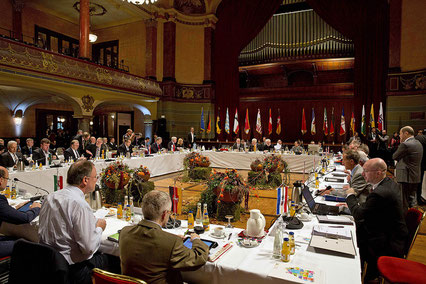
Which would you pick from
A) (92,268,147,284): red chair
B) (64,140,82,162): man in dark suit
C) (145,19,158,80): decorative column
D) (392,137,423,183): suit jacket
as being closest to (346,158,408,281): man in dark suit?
(92,268,147,284): red chair

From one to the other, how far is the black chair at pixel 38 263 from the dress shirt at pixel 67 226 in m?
0.20

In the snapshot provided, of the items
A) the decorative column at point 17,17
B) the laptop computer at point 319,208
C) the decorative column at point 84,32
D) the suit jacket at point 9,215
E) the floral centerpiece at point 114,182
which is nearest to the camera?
the suit jacket at point 9,215

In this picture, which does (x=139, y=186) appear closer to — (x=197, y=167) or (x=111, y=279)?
(x=197, y=167)

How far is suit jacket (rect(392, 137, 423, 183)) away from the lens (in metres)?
4.78

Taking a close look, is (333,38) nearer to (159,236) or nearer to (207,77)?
(207,77)

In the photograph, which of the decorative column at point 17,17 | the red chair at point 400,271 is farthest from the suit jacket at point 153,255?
the decorative column at point 17,17

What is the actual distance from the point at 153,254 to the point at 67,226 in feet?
2.54

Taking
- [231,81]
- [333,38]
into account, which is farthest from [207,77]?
[333,38]

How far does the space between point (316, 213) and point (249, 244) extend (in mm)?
1108

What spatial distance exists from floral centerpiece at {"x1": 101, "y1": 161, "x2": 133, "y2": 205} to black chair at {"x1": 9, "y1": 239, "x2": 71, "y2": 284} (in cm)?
294

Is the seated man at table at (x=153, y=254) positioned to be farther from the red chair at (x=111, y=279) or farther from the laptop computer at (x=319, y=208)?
the laptop computer at (x=319, y=208)

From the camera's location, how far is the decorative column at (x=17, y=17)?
11805 millimetres

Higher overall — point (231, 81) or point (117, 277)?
point (231, 81)

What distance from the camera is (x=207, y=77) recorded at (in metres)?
14.6
